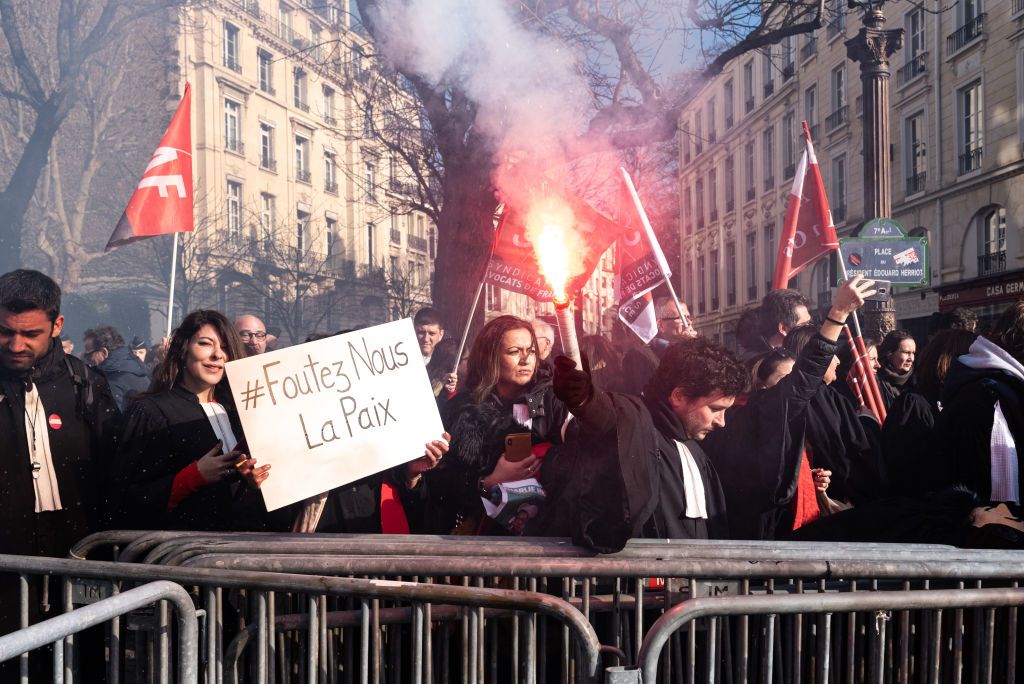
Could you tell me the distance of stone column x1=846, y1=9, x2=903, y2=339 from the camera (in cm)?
721

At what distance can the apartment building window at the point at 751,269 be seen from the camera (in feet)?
52.3

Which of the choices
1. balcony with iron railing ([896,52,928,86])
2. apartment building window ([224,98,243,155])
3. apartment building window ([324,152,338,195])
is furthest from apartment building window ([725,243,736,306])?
apartment building window ([224,98,243,155])

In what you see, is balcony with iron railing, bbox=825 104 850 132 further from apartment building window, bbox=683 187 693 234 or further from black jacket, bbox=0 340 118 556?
black jacket, bbox=0 340 118 556

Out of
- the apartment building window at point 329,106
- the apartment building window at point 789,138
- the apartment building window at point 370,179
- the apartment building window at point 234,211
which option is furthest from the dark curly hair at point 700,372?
the apartment building window at point 234,211

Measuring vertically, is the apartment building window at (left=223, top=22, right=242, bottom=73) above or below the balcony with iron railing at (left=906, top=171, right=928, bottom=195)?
above

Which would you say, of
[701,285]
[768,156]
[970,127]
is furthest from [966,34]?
[701,285]

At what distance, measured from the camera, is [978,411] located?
3254 millimetres

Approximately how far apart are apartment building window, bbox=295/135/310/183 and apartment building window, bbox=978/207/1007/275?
12.4 meters

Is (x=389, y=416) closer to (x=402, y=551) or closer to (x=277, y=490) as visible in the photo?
(x=277, y=490)

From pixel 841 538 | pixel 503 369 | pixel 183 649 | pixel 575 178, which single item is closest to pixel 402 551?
pixel 183 649

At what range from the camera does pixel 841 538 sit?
3.35 metres

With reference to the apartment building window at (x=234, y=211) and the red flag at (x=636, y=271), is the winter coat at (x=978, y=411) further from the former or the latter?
the apartment building window at (x=234, y=211)

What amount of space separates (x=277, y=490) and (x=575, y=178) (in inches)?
151

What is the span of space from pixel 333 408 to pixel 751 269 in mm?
15059
